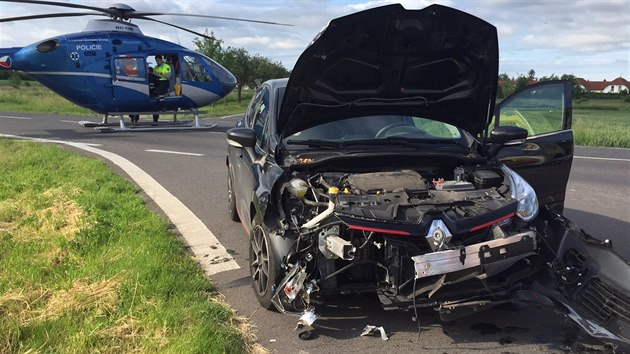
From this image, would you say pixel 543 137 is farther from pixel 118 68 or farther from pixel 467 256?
pixel 118 68

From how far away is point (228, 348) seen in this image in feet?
10.8

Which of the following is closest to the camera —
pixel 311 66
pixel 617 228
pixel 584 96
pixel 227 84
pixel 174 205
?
pixel 311 66

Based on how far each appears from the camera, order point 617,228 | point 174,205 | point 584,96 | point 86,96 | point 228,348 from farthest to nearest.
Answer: point 584,96 → point 86,96 → point 174,205 → point 617,228 → point 228,348

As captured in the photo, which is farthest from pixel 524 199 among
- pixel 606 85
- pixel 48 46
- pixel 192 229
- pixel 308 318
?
pixel 606 85

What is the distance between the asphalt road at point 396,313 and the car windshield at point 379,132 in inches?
56.1

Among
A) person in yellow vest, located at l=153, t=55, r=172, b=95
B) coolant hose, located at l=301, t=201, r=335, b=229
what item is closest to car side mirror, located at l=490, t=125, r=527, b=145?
coolant hose, located at l=301, t=201, r=335, b=229

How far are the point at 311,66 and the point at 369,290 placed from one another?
1893 mm

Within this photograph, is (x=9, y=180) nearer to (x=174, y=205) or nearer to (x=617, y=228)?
(x=174, y=205)

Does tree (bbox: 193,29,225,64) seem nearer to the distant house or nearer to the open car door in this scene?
the open car door

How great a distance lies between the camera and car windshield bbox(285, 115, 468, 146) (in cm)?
477

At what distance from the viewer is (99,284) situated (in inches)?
162

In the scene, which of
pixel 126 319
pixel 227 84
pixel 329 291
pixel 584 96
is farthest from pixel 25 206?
pixel 584 96

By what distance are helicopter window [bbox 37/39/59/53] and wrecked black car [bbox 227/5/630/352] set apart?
14.3m

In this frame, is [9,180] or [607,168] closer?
[9,180]
